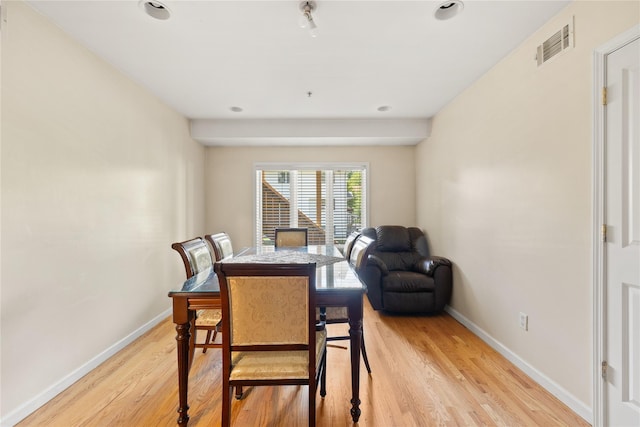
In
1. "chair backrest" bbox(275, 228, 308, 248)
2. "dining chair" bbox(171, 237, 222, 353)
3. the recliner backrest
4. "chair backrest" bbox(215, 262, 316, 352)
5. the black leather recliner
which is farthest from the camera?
the recliner backrest

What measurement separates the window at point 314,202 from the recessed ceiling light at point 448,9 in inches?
118

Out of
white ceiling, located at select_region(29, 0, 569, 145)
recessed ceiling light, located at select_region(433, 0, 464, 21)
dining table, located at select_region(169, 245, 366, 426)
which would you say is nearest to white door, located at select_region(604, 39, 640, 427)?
white ceiling, located at select_region(29, 0, 569, 145)

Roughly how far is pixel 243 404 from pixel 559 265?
2.28 m

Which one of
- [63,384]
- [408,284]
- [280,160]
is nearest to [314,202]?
[280,160]

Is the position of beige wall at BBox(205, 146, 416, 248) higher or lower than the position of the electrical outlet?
higher

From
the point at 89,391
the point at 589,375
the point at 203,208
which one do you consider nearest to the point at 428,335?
the point at 589,375

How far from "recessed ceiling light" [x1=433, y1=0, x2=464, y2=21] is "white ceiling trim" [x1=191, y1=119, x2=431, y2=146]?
2.24 m

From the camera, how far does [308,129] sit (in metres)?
4.11

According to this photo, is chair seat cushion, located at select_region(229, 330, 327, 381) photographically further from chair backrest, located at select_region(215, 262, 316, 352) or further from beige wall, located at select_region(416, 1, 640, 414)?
beige wall, located at select_region(416, 1, 640, 414)

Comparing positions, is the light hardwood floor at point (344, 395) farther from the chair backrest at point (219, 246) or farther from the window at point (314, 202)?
the window at point (314, 202)

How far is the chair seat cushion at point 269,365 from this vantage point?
1.45m

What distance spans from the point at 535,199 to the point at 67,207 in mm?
3419

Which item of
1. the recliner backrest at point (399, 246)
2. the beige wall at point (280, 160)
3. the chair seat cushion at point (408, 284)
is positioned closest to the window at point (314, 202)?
the beige wall at point (280, 160)

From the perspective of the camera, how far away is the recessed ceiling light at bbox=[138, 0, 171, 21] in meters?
1.80
